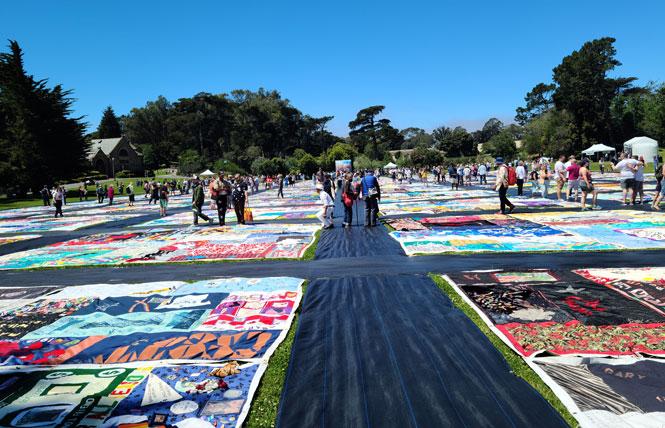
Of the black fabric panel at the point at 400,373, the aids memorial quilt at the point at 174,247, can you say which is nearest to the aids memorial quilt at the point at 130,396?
the black fabric panel at the point at 400,373

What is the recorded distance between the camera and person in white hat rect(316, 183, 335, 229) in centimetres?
1253

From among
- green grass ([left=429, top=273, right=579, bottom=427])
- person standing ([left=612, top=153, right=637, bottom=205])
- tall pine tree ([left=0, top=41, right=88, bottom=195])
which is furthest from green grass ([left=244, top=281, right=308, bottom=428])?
tall pine tree ([left=0, top=41, right=88, bottom=195])

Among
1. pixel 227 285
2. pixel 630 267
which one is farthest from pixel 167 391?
pixel 630 267

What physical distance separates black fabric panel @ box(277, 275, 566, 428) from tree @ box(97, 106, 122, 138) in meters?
104

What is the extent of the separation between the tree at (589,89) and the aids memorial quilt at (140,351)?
72.4 m

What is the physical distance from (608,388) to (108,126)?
10752 centimetres

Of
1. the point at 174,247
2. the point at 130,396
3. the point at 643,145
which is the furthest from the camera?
the point at 643,145

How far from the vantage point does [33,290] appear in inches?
282

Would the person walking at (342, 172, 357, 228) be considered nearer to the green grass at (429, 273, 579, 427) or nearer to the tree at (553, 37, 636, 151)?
the green grass at (429, 273, 579, 427)

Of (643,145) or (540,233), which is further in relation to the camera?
(643,145)

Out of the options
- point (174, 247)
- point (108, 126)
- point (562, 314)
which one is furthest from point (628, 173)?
point (108, 126)

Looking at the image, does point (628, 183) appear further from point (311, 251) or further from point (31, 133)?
point (31, 133)

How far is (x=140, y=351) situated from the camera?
4.45 m

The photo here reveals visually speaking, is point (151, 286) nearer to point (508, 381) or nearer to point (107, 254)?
point (107, 254)
